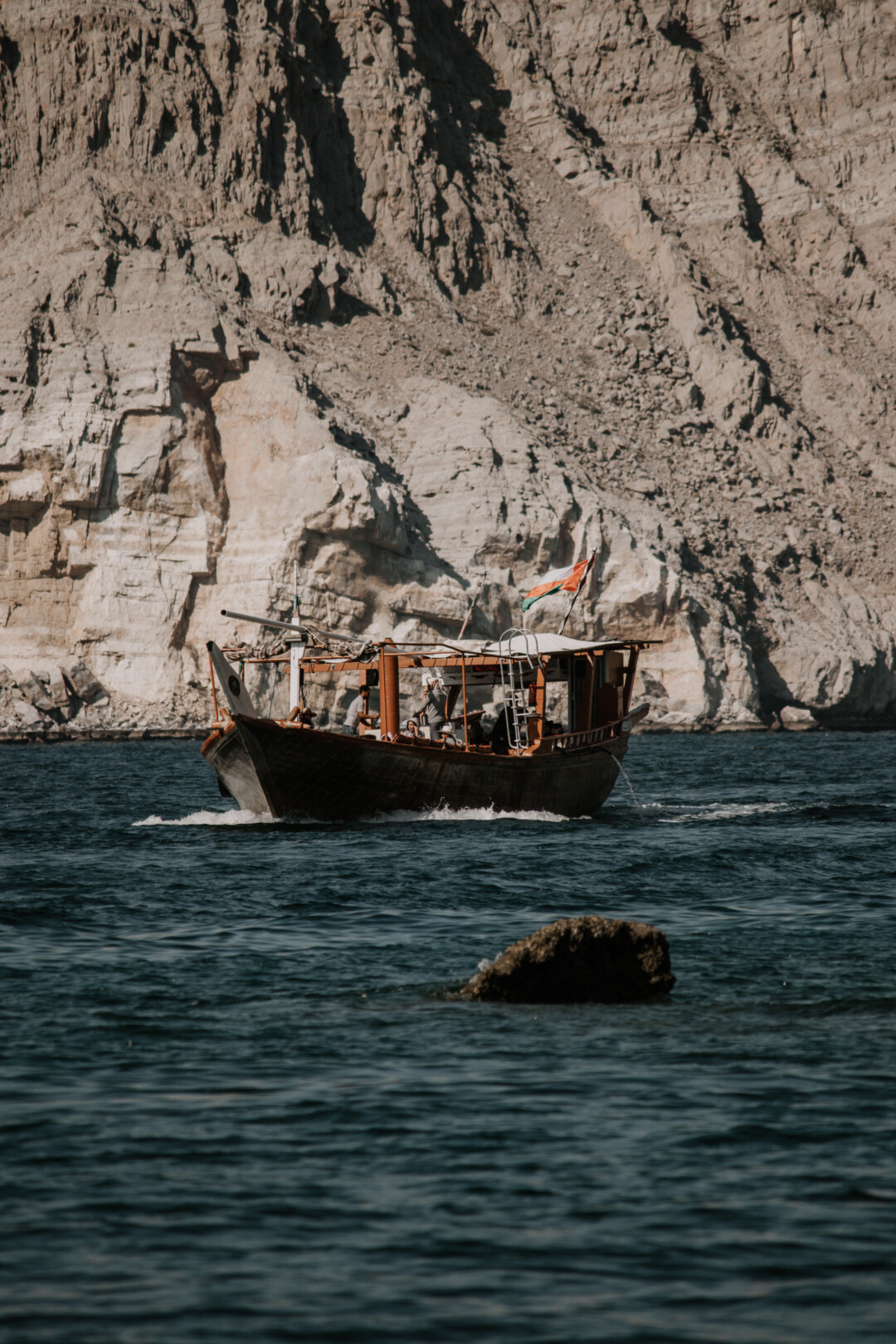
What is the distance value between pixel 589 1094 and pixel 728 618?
7191 centimetres

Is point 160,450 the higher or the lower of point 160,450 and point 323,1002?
the higher

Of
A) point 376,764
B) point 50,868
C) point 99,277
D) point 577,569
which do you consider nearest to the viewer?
point 50,868

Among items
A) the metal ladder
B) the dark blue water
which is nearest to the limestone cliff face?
the metal ladder

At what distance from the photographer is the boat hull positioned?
78.6 feet

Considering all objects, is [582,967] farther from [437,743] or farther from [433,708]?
[433,708]

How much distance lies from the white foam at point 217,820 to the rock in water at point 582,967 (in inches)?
584

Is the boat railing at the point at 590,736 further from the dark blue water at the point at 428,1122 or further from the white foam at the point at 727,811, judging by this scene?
the dark blue water at the point at 428,1122

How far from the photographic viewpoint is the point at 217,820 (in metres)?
26.3

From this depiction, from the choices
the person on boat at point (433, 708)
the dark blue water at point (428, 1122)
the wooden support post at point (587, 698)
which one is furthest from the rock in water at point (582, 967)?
the wooden support post at point (587, 698)

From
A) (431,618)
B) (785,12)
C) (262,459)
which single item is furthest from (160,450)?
(785,12)

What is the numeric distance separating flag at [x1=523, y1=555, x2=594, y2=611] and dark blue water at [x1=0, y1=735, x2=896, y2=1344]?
11.7m

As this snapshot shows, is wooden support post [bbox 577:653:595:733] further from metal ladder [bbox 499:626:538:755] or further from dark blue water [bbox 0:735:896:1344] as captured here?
dark blue water [bbox 0:735:896:1344]

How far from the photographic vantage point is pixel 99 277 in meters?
75.3

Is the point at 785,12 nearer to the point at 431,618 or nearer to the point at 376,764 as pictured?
the point at 431,618
